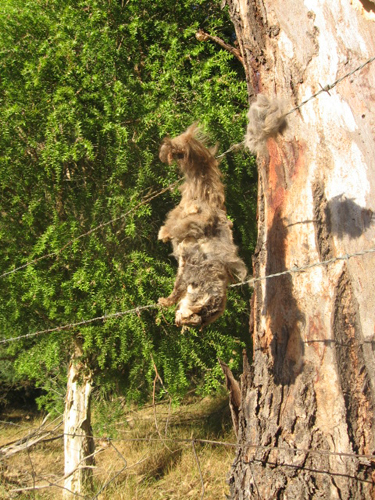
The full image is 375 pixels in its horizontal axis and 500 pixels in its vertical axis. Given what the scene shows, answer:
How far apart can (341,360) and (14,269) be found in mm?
2055

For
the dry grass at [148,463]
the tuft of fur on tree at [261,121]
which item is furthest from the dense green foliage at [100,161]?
the tuft of fur on tree at [261,121]

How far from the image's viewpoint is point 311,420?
1.53m

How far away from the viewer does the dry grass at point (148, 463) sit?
318 cm

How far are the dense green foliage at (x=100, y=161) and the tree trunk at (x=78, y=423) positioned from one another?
9.4 inches

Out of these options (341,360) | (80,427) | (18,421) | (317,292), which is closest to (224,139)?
(317,292)

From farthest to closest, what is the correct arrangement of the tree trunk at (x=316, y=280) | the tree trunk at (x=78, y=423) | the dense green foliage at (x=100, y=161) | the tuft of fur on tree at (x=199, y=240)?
the tree trunk at (x=78, y=423)
the dense green foliage at (x=100, y=161)
the tree trunk at (x=316, y=280)
the tuft of fur on tree at (x=199, y=240)

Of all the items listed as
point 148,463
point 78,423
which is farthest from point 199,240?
point 148,463

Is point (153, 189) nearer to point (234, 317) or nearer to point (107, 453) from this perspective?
point (234, 317)

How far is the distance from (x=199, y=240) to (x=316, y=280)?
0.48 m

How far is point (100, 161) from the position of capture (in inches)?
117

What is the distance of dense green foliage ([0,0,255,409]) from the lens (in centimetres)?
276

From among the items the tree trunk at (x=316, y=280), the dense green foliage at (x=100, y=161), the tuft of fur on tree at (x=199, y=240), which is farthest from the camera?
the dense green foliage at (x=100, y=161)

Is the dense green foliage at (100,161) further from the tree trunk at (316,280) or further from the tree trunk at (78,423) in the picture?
the tree trunk at (316,280)

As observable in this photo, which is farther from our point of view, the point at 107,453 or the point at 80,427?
the point at 107,453
